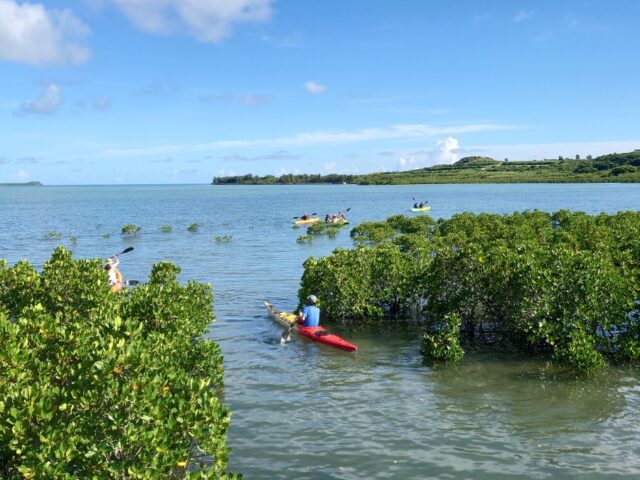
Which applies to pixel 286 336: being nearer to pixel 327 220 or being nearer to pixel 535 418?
pixel 535 418

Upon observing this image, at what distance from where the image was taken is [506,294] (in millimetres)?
19891

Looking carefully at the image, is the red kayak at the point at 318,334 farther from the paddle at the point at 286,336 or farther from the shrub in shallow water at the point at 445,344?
the shrub in shallow water at the point at 445,344

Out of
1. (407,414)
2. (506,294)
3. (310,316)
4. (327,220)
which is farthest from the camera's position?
(327,220)

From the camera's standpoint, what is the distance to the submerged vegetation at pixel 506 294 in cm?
1770

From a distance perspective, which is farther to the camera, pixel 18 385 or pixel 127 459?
pixel 18 385

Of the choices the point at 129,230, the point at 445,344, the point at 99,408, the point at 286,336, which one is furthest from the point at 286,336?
the point at 129,230

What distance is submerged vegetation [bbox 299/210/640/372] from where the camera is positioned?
17.7 meters

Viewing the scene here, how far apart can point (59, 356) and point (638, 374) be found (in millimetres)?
16317

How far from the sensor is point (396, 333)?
22516 mm

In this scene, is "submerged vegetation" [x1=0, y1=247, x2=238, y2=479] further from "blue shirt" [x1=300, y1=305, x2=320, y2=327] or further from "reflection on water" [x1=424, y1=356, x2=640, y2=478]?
"blue shirt" [x1=300, y1=305, x2=320, y2=327]

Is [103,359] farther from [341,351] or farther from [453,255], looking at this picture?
[453,255]

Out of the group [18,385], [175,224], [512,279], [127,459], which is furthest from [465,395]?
[175,224]

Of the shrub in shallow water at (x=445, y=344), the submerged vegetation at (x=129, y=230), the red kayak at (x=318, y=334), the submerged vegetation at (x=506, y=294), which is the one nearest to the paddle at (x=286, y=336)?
the red kayak at (x=318, y=334)

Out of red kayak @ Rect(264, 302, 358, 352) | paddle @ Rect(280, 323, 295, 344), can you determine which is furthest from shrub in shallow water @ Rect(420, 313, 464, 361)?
paddle @ Rect(280, 323, 295, 344)
